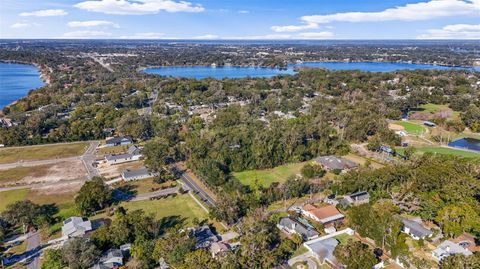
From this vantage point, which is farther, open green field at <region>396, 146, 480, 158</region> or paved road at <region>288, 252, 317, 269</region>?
open green field at <region>396, 146, 480, 158</region>

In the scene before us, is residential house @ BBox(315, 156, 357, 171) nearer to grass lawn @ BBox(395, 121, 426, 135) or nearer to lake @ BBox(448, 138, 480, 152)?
lake @ BBox(448, 138, 480, 152)

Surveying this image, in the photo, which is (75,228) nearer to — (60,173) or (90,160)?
(60,173)

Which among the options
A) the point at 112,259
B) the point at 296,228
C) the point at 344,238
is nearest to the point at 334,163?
the point at 344,238

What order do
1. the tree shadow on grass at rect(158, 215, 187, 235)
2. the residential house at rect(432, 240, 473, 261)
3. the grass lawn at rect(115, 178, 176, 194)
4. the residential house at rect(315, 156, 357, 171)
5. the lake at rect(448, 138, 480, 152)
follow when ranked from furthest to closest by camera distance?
the lake at rect(448, 138, 480, 152) < the residential house at rect(315, 156, 357, 171) < the grass lawn at rect(115, 178, 176, 194) < the tree shadow on grass at rect(158, 215, 187, 235) < the residential house at rect(432, 240, 473, 261)

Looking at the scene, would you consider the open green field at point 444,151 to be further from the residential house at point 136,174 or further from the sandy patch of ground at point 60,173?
the sandy patch of ground at point 60,173

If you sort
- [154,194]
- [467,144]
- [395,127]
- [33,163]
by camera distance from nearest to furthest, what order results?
[154,194] < [33,163] < [467,144] < [395,127]

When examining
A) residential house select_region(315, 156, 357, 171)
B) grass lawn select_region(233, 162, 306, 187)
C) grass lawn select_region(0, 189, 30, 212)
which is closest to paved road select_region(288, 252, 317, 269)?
grass lawn select_region(233, 162, 306, 187)

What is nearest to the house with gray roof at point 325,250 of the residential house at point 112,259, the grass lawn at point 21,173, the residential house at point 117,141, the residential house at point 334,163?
the residential house at point 112,259
